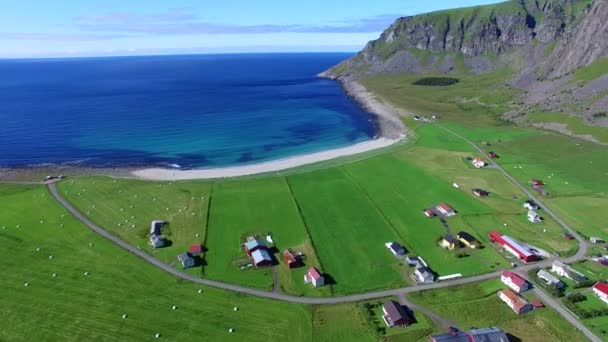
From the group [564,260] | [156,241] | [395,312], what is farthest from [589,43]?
[156,241]

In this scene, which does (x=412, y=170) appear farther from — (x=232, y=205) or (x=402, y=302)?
(x=402, y=302)

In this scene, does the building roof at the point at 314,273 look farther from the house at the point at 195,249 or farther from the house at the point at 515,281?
the house at the point at 515,281

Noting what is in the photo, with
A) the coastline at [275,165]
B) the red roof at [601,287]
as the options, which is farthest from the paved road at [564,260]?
the coastline at [275,165]

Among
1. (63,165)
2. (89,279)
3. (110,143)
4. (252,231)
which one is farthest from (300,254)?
(110,143)

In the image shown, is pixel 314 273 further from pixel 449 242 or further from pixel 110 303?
pixel 110 303

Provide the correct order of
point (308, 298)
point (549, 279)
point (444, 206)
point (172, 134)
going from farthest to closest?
point (172, 134) < point (444, 206) < point (549, 279) < point (308, 298)
